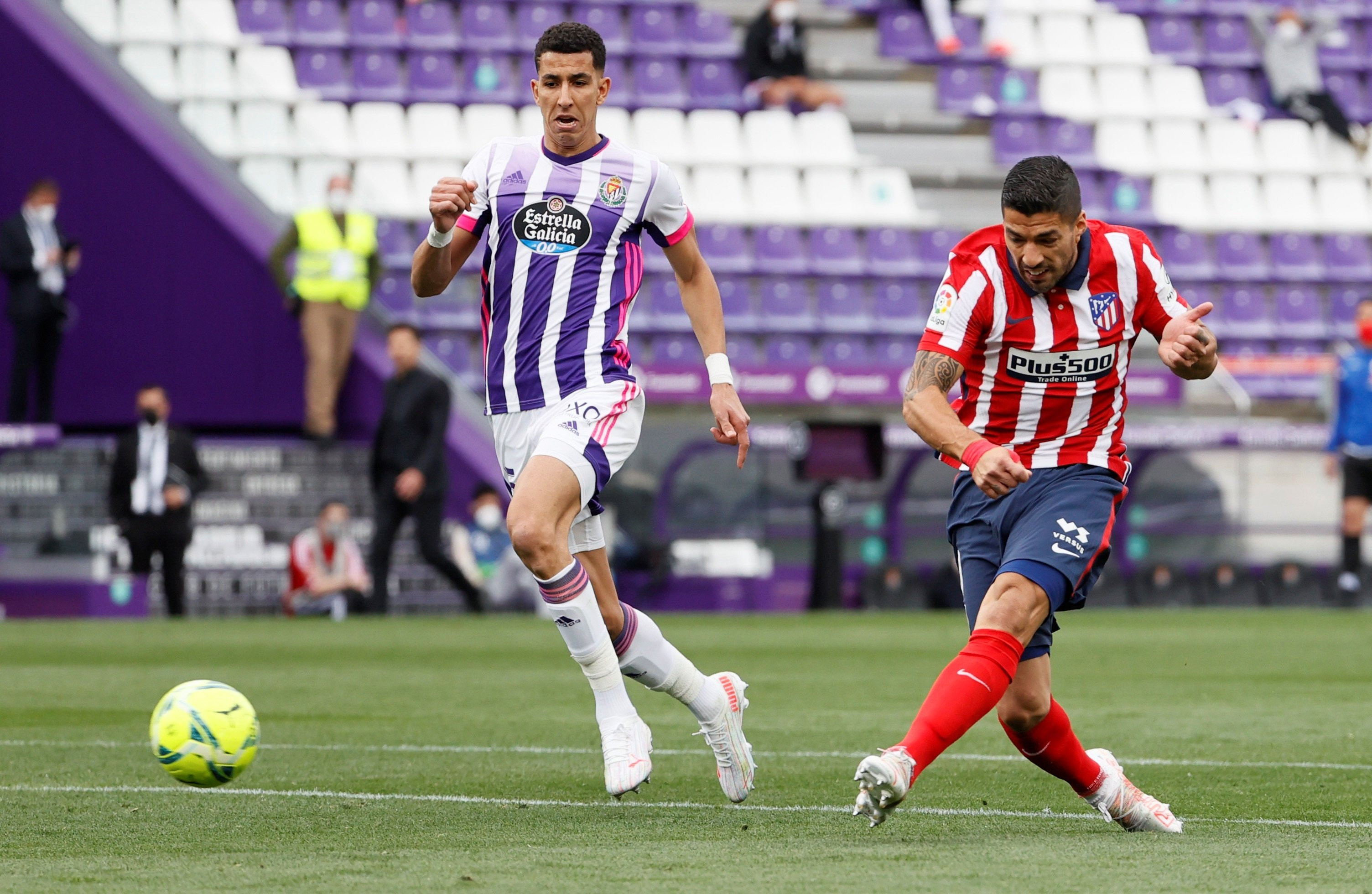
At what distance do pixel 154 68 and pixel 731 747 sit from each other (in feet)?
42.5

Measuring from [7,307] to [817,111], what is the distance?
9144mm

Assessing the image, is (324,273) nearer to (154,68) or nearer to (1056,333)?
(154,68)

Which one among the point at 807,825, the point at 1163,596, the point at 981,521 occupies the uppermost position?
the point at 981,521

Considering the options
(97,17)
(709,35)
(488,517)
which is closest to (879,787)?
(488,517)

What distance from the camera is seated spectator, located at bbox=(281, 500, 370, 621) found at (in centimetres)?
1552

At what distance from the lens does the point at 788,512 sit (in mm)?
16797

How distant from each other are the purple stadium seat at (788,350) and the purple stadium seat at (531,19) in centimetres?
404

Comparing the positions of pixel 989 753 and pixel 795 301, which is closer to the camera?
pixel 989 753

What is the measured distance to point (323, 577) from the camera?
51.3 feet

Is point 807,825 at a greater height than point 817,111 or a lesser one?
lesser

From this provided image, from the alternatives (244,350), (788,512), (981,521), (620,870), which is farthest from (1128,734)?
(244,350)

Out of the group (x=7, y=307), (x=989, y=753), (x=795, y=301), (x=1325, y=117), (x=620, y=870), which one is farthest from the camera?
(x=1325, y=117)

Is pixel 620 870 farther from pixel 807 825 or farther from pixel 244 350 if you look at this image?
pixel 244 350

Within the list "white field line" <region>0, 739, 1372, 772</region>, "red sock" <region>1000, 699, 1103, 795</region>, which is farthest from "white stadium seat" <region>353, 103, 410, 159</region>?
"red sock" <region>1000, 699, 1103, 795</region>
